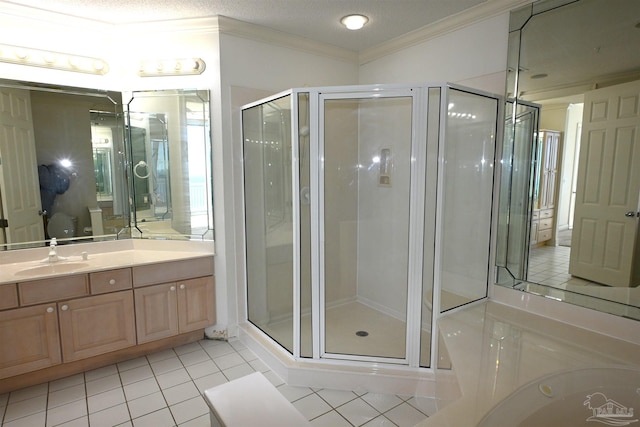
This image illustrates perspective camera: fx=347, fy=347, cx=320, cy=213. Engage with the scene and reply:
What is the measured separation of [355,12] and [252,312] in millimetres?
2496

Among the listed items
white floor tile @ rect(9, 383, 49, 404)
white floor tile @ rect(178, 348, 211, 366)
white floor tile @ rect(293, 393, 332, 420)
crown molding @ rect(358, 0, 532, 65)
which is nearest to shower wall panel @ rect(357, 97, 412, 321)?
crown molding @ rect(358, 0, 532, 65)

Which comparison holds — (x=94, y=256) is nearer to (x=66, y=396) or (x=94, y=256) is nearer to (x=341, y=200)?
(x=66, y=396)

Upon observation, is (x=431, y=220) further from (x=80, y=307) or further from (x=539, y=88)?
(x=80, y=307)

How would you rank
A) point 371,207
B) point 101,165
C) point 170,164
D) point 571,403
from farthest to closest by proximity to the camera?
point 371,207, point 170,164, point 101,165, point 571,403

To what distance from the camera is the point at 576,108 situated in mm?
2020

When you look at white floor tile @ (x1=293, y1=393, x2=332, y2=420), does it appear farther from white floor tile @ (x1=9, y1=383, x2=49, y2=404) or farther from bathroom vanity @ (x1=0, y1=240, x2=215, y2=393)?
white floor tile @ (x1=9, y1=383, x2=49, y2=404)

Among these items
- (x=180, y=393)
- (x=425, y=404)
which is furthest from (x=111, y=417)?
(x=425, y=404)

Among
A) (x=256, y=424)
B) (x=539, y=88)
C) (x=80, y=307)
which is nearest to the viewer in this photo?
(x=256, y=424)

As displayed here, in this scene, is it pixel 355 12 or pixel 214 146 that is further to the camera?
pixel 214 146

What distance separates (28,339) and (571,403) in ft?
9.75

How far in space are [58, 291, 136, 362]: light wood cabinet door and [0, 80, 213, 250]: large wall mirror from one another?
63 centimetres

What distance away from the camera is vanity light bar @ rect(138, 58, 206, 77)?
2.69 meters

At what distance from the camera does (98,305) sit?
238 cm

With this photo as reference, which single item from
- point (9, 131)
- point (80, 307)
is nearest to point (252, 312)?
point (80, 307)
